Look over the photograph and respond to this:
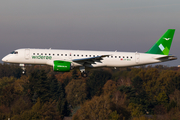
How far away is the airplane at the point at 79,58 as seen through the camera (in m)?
46.7

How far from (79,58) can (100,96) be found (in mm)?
55369

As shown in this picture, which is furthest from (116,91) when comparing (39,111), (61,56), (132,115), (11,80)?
(61,56)

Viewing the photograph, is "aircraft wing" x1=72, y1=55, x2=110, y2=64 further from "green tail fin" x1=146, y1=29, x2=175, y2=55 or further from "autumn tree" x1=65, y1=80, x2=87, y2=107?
"autumn tree" x1=65, y1=80, x2=87, y2=107

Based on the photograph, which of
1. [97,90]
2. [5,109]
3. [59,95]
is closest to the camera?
[5,109]

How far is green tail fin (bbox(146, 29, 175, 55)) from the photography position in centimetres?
5259

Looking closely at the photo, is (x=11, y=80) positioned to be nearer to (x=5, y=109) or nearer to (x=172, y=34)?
(x=5, y=109)

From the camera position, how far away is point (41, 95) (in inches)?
4498

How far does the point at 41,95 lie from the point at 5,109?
19558 mm

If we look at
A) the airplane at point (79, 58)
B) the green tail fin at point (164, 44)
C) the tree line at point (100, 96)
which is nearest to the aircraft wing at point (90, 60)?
the airplane at point (79, 58)

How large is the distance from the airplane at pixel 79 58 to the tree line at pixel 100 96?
18265mm

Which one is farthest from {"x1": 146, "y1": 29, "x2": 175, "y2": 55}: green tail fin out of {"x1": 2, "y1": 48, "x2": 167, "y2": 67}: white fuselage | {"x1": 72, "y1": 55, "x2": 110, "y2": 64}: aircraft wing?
{"x1": 72, "y1": 55, "x2": 110, "y2": 64}: aircraft wing

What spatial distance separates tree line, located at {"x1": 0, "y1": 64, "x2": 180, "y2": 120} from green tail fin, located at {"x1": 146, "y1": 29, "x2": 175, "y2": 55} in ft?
55.6

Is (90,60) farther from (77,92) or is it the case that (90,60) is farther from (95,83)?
(77,92)

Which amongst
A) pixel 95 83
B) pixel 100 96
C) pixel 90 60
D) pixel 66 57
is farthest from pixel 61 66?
pixel 95 83
